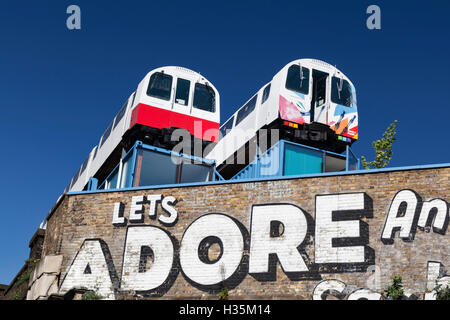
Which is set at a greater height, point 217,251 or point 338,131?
point 338,131

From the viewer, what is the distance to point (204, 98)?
21.2 m

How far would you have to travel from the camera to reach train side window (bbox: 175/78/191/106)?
20594 millimetres

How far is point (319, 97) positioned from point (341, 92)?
0.73 m

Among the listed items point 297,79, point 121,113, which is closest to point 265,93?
point 297,79

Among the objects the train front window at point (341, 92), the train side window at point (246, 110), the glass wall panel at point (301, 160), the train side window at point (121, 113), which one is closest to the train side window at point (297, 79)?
the train front window at point (341, 92)

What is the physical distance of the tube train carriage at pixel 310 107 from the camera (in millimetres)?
19656

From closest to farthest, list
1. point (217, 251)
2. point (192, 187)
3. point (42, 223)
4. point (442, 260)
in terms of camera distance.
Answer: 1. point (442, 260)
2. point (217, 251)
3. point (192, 187)
4. point (42, 223)

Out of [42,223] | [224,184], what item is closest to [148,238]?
[224,184]

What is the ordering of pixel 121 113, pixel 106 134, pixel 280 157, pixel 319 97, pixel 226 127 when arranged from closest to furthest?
pixel 280 157, pixel 319 97, pixel 121 113, pixel 106 134, pixel 226 127

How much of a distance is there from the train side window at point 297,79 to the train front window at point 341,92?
91 centimetres

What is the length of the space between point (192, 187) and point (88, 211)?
3.12 m

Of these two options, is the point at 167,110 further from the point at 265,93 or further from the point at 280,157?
the point at 280,157
